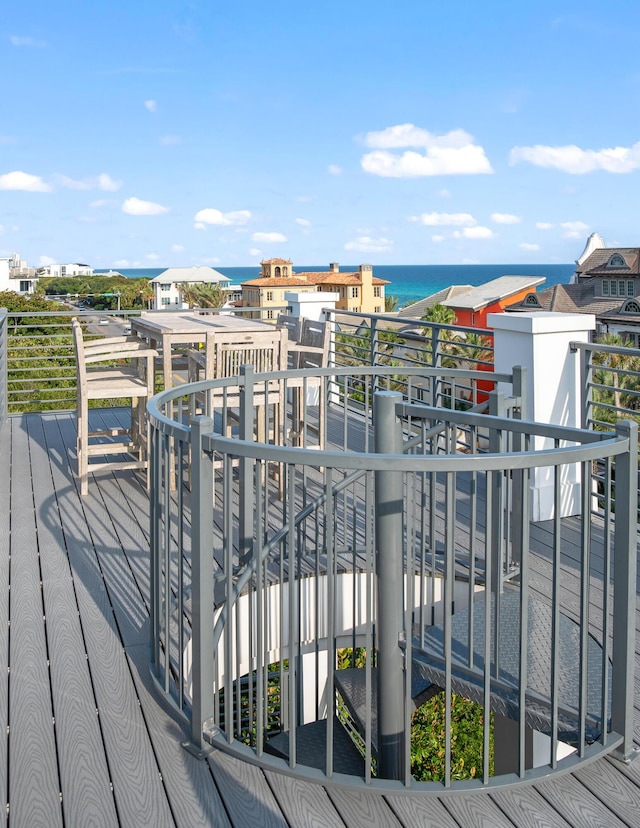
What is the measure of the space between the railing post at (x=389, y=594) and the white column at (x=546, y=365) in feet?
7.31

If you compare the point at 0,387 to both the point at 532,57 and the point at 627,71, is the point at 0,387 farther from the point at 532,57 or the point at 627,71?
the point at 627,71

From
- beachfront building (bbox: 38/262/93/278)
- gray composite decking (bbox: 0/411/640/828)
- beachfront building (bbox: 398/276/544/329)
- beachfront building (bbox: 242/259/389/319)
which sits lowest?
gray composite decking (bbox: 0/411/640/828)

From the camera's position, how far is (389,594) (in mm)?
2285

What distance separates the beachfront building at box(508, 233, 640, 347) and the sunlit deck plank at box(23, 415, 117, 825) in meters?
35.7

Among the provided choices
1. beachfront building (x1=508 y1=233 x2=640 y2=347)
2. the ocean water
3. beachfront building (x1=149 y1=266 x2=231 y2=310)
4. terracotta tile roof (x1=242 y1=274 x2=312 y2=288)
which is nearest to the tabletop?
beachfront building (x1=508 y1=233 x2=640 y2=347)

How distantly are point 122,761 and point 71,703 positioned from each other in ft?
1.37

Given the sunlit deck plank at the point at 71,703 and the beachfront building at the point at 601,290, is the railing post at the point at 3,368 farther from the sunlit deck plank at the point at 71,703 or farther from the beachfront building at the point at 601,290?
the beachfront building at the point at 601,290

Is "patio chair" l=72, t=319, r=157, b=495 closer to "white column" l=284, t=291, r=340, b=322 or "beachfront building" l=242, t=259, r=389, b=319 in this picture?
"white column" l=284, t=291, r=340, b=322

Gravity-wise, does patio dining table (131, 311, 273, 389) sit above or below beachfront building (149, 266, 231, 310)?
below

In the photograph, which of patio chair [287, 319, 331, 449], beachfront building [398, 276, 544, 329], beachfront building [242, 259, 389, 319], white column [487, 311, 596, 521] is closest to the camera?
white column [487, 311, 596, 521]

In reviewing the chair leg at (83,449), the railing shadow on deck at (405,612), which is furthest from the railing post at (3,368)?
the railing shadow on deck at (405,612)

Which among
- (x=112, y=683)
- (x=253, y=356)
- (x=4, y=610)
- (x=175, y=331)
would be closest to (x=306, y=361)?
(x=253, y=356)

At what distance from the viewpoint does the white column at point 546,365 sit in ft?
14.9

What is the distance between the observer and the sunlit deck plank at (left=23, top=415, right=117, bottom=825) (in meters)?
2.18
